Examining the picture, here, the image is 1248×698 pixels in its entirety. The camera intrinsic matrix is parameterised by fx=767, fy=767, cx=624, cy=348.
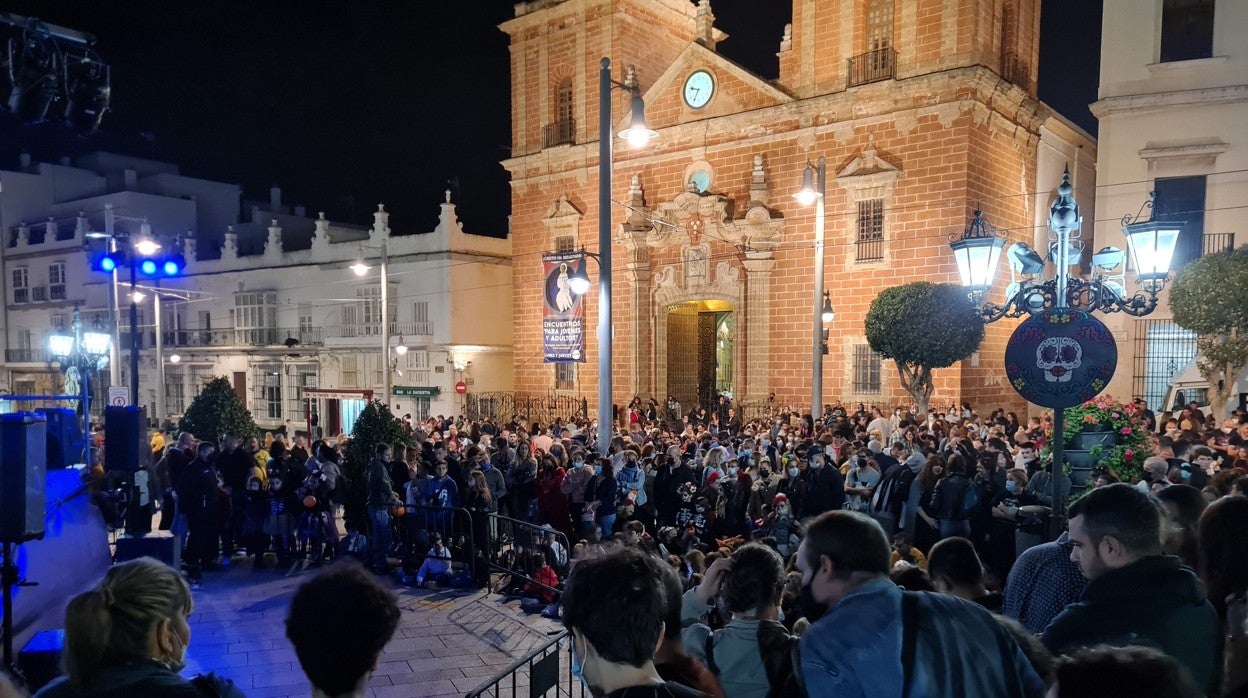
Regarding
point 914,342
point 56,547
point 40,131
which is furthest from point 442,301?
point 40,131

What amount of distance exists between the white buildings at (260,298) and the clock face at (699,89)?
10.1 m

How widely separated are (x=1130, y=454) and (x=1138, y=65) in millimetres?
15604

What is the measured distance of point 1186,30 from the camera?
61.5ft

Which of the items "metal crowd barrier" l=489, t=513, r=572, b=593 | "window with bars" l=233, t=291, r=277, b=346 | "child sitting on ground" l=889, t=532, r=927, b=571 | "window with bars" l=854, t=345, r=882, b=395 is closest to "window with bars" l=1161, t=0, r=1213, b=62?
"window with bars" l=854, t=345, r=882, b=395

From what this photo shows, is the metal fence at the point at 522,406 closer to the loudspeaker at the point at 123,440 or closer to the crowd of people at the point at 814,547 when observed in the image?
the crowd of people at the point at 814,547

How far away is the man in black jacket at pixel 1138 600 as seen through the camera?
2654 millimetres

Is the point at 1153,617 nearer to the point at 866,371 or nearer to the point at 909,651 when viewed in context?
the point at 909,651

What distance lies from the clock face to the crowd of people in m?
10.9

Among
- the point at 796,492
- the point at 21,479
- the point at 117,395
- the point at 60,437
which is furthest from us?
the point at 117,395

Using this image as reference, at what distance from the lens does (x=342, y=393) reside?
24.5 meters

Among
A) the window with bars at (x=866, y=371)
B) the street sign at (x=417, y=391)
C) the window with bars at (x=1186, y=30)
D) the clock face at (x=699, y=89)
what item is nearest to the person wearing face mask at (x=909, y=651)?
the window with bars at (x=866, y=371)

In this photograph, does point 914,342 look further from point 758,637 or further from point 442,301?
point 442,301

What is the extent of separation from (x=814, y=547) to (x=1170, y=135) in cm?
2154

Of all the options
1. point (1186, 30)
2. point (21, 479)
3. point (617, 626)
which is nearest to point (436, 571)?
point (21, 479)
